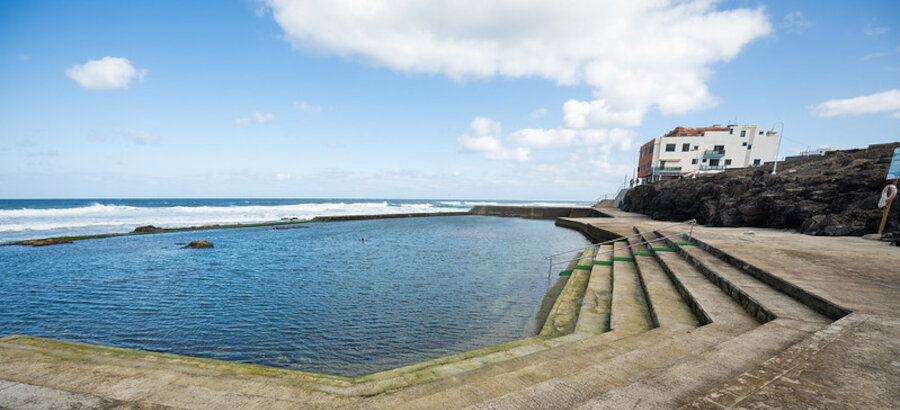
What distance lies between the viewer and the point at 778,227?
15.3 meters

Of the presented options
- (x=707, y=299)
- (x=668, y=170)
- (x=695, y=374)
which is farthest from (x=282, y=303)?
(x=668, y=170)

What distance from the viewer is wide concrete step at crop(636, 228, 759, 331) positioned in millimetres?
4758

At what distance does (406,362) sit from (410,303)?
322 cm

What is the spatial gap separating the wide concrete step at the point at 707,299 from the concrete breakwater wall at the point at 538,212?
3324 centimetres

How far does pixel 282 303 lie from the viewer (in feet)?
30.0

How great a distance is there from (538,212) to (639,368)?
50533 millimetres

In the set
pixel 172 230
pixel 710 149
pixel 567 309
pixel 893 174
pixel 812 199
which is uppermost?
pixel 710 149

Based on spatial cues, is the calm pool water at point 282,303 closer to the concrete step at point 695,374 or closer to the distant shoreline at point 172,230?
the distant shoreline at point 172,230

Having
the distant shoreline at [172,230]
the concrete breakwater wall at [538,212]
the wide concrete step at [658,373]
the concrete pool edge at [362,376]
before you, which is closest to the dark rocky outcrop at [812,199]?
the wide concrete step at [658,373]

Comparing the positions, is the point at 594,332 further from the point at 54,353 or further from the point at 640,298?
the point at 54,353


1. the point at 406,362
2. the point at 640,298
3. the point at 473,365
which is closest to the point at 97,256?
the point at 406,362

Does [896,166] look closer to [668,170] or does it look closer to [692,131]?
[668,170]

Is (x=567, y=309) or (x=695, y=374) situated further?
(x=567, y=309)

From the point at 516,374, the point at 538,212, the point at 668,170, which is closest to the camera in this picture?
the point at 516,374
